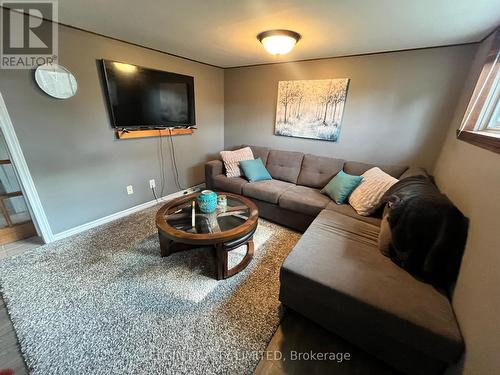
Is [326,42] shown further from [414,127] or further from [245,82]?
[245,82]

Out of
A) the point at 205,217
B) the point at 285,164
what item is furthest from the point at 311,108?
the point at 205,217

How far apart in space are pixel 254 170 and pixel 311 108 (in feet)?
3.95

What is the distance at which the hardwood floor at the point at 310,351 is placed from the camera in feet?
3.70

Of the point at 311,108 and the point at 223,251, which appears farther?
the point at 311,108

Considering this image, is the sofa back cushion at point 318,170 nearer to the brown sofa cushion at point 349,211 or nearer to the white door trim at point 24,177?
the brown sofa cushion at point 349,211

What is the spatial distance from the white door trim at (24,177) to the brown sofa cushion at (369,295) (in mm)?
2430

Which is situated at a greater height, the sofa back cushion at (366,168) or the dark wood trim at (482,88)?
the dark wood trim at (482,88)

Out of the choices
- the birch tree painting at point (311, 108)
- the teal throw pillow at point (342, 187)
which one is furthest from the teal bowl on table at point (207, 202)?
the birch tree painting at point (311, 108)

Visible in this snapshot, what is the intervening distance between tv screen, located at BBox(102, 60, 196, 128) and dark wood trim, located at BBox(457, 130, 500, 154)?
3081 mm

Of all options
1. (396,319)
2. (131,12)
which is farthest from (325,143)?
(131,12)

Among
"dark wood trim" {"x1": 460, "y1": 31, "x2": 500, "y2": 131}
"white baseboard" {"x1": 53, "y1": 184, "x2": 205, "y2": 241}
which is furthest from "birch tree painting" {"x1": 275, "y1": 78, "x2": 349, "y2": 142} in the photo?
"white baseboard" {"x1": 53, "y1": 184, "x2": 205, "y2": 241}

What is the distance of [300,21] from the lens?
1599 millimetres

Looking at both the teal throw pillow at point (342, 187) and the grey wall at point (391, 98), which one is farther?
the teal throw pillow at point (342, 187)

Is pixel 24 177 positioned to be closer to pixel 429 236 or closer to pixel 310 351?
pixel 310 351
